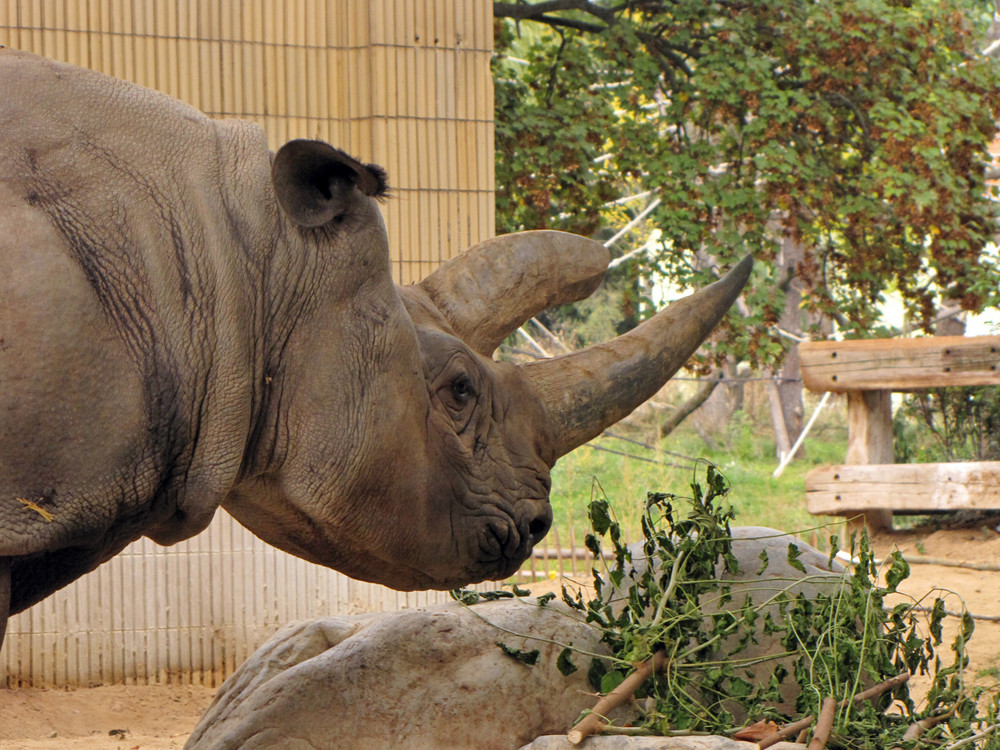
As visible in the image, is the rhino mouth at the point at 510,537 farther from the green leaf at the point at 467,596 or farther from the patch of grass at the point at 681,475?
the patch of grass at the point at 681,475

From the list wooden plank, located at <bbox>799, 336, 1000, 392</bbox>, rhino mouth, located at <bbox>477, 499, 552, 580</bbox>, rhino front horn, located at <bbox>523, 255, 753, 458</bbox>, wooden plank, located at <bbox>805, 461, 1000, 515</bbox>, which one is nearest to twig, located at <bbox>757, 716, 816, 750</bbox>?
rhino mouth, located at <bbox>477, 499, 552, 580</bbox>

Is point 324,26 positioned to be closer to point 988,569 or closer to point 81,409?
point 81,409

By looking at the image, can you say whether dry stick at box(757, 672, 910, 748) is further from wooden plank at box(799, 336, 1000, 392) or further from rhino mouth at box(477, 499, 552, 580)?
wooden plank at box(799, 336, 1000, 392)

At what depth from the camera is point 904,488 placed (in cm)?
867

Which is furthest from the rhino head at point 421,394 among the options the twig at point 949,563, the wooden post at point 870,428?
the wooden post at point 870,428

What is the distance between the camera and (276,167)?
9.10ft

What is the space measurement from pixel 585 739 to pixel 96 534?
4.13 feet

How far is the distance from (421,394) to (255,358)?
1.33 feet

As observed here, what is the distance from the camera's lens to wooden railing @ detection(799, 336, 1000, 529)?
8.45 meters

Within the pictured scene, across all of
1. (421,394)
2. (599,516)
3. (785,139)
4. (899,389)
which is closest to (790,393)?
(899,389)

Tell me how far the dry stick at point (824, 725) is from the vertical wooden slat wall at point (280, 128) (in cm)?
314

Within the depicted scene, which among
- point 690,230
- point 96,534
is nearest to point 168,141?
point 96,534

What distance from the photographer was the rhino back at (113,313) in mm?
2408

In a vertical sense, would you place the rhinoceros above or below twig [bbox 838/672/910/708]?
above
